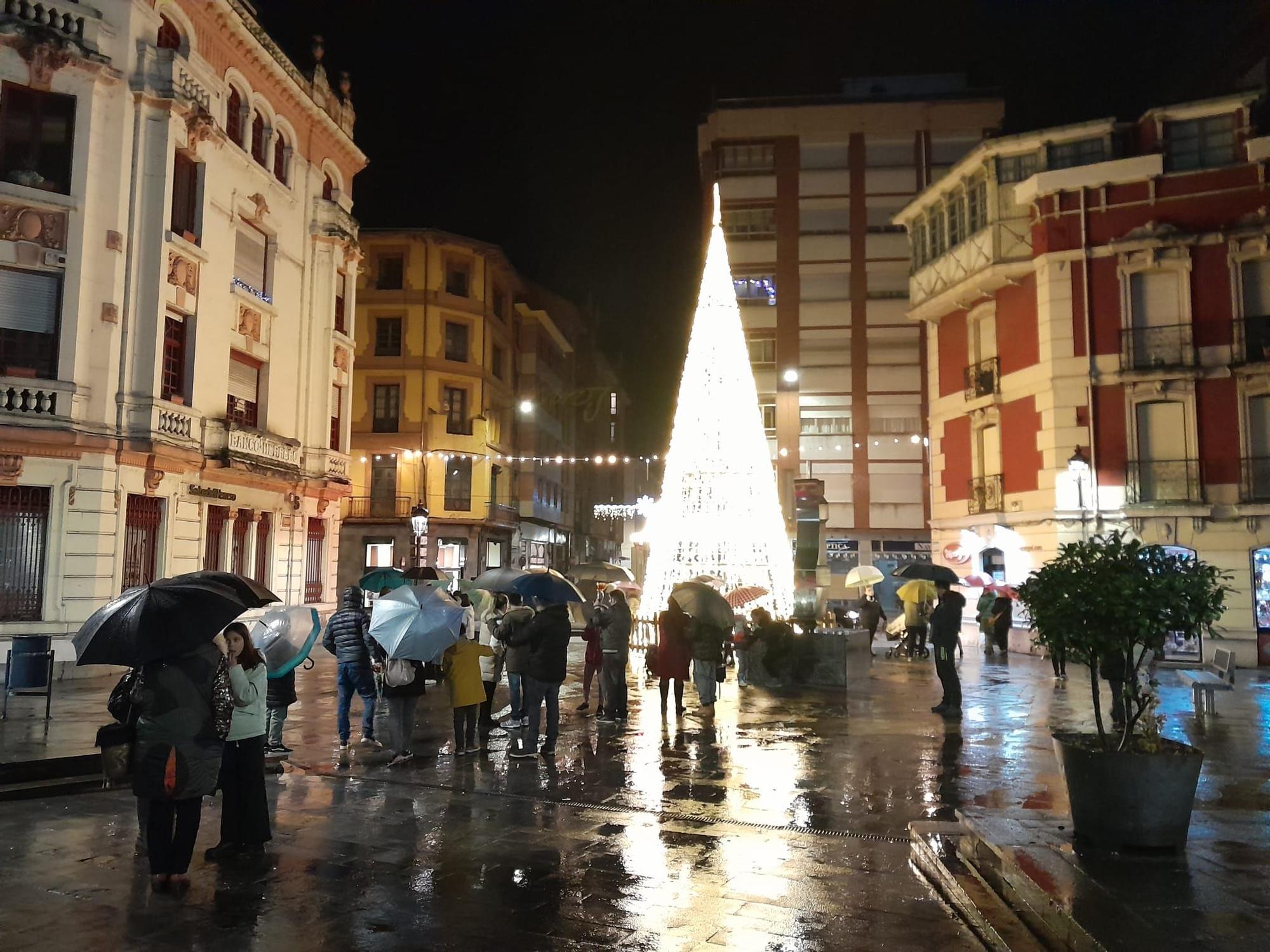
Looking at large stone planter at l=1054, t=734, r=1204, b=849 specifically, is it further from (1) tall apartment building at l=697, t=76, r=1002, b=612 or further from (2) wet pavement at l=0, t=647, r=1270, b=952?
(1) tall apartment building at l=697, t=76, r=1002, b=612

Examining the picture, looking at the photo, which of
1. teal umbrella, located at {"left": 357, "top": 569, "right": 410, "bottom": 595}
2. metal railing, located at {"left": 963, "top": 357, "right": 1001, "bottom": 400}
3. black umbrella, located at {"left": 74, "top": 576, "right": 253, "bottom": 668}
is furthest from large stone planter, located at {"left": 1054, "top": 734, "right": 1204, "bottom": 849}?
metal railing, located at {"left": 963, "top": 357, "right": 1001, "bottom": 400}

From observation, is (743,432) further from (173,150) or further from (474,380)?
(474,380)

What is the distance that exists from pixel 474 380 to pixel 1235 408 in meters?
26.9

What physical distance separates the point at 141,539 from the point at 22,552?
219cm

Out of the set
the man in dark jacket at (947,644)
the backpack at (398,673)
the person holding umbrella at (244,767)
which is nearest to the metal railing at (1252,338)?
the man in dark jacket at (947,644)

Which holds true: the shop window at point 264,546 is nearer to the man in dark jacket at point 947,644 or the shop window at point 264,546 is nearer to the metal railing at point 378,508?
the metal railing at point 378,508

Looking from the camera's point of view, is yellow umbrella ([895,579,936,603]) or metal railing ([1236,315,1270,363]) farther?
metal railing ([1236,315,1270,363])

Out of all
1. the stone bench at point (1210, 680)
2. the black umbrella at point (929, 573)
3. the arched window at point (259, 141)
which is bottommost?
the stone bench at point (1210, 680)

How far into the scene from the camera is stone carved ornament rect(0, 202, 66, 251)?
17.0 metres

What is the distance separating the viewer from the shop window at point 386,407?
37.8 meters

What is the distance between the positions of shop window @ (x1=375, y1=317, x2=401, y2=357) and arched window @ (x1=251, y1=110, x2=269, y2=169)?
581 inches

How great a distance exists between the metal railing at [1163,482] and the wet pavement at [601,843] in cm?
1169

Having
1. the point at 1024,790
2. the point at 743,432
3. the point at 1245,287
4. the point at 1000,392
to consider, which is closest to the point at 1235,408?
the point at 1245,287

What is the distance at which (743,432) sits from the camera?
18.0m
